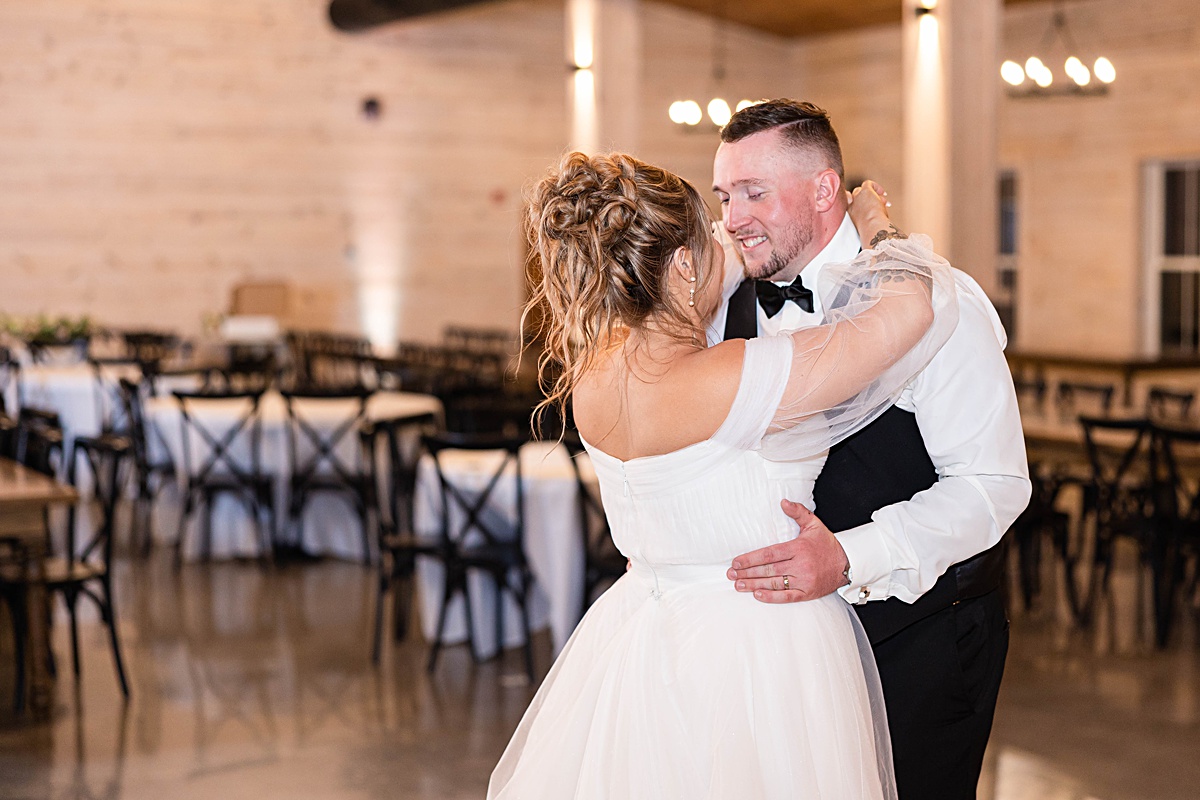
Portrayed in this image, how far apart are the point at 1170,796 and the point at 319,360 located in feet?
37.7

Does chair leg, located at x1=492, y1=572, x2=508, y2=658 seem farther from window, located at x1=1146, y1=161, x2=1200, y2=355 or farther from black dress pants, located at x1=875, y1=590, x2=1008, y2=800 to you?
window, located at x1=1146, y1=161, x2=1200, y2=355

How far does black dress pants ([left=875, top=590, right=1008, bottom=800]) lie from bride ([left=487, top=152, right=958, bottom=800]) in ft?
0.39

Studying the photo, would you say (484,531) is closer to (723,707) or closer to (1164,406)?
(723,707)

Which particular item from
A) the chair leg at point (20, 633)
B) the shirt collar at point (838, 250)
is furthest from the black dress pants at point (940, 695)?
the chair leg at point (20, 633)

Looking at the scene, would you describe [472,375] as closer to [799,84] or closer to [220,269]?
[220,269]

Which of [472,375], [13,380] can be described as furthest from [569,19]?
[13,380]

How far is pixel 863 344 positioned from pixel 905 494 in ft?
1.06

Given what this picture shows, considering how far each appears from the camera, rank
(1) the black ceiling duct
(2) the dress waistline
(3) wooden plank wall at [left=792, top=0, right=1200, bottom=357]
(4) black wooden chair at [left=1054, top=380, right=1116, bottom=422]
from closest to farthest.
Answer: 1. (2) the dress waistline
2. (4) black wooden chair at [left=1054, top=380, right=1116, bottom=422]
3. (3) wooden plank wall at [left=792, top=0, right=1200, bottom=357]
4. (1) the black ceiling duct

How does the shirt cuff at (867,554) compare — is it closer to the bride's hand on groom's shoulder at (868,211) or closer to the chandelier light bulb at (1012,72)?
the bride's hand on groom's shoulder at (868,211)

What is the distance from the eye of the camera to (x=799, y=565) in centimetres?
189

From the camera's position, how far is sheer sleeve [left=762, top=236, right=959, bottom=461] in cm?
186

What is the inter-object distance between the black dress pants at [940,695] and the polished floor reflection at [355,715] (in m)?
1.78

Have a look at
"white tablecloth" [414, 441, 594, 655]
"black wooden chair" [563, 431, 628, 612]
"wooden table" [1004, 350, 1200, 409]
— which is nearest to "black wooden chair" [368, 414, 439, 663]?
"white tablecloth" [414, 441, 594, 655]

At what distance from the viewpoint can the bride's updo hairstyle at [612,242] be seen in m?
1.88
